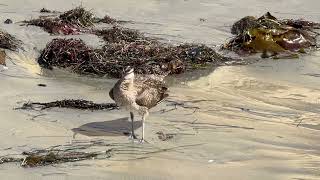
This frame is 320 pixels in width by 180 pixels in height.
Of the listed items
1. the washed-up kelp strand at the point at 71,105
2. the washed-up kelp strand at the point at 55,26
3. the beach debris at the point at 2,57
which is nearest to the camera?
the washed-up kelp strand at the point at 71,105

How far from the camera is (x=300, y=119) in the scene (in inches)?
245

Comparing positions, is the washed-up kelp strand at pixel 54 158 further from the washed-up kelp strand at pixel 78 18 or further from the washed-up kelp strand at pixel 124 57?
the washed-up kelp strand at pixel 78 18

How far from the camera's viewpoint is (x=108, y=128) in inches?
226

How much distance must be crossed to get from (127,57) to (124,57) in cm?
4

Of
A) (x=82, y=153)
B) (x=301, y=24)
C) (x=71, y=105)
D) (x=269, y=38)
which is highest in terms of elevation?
(x=301, y=24)

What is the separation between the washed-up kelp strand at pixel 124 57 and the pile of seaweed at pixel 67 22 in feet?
2.89

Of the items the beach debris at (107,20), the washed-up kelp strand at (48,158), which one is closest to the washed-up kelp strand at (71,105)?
the washed-up kelp strand at (48,158)

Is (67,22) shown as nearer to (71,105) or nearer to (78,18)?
(78,18)

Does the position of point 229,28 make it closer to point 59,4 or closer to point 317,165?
point 59,4

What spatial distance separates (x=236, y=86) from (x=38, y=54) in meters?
2.80

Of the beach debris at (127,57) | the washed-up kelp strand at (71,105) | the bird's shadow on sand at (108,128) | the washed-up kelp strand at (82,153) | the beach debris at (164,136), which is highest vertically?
the beach debris at (127,57)

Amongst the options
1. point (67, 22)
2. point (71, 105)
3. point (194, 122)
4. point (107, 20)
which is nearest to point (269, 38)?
point (107, 20)

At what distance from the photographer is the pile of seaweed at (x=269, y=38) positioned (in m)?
9.24

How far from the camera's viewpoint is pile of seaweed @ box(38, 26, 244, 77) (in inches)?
311
